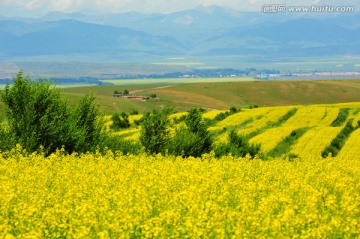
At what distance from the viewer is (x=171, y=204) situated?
47.4ft

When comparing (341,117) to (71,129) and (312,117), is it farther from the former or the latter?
(71,129)

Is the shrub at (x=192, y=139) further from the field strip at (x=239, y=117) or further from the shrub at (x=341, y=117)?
the shrub at (x=341, y=117)

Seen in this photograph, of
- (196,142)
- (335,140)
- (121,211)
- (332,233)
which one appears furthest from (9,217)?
(335,140)

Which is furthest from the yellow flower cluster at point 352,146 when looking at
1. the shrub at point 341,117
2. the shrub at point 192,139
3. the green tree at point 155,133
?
the green tree at point 155,133

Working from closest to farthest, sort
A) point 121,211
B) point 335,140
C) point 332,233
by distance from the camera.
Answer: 1. point 332,233
2. point 121,211
3. point 335,140

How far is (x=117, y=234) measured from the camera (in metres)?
11.8

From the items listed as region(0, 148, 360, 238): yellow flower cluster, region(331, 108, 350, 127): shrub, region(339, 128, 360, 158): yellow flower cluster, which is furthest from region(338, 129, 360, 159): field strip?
region(0, 148, 360, 238): yellow flower cluster

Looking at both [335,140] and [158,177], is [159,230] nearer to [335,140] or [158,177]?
[158,177]

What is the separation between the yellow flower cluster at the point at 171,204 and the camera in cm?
1194

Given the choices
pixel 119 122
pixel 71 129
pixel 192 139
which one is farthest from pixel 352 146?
pixel 119 122

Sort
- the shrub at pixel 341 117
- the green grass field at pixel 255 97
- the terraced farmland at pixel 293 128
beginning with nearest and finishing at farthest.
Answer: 1. the terraced farmland at pixel 293 128
2. the shrub at pixel 341 117
3. the green grass field at pixel 255 97

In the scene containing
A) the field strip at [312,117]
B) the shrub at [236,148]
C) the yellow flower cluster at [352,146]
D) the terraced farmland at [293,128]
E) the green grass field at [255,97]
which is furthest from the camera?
the green grass field at [255,97]

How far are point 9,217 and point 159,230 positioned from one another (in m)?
4.62

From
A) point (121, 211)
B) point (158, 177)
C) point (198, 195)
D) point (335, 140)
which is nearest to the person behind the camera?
point (121, 211)
